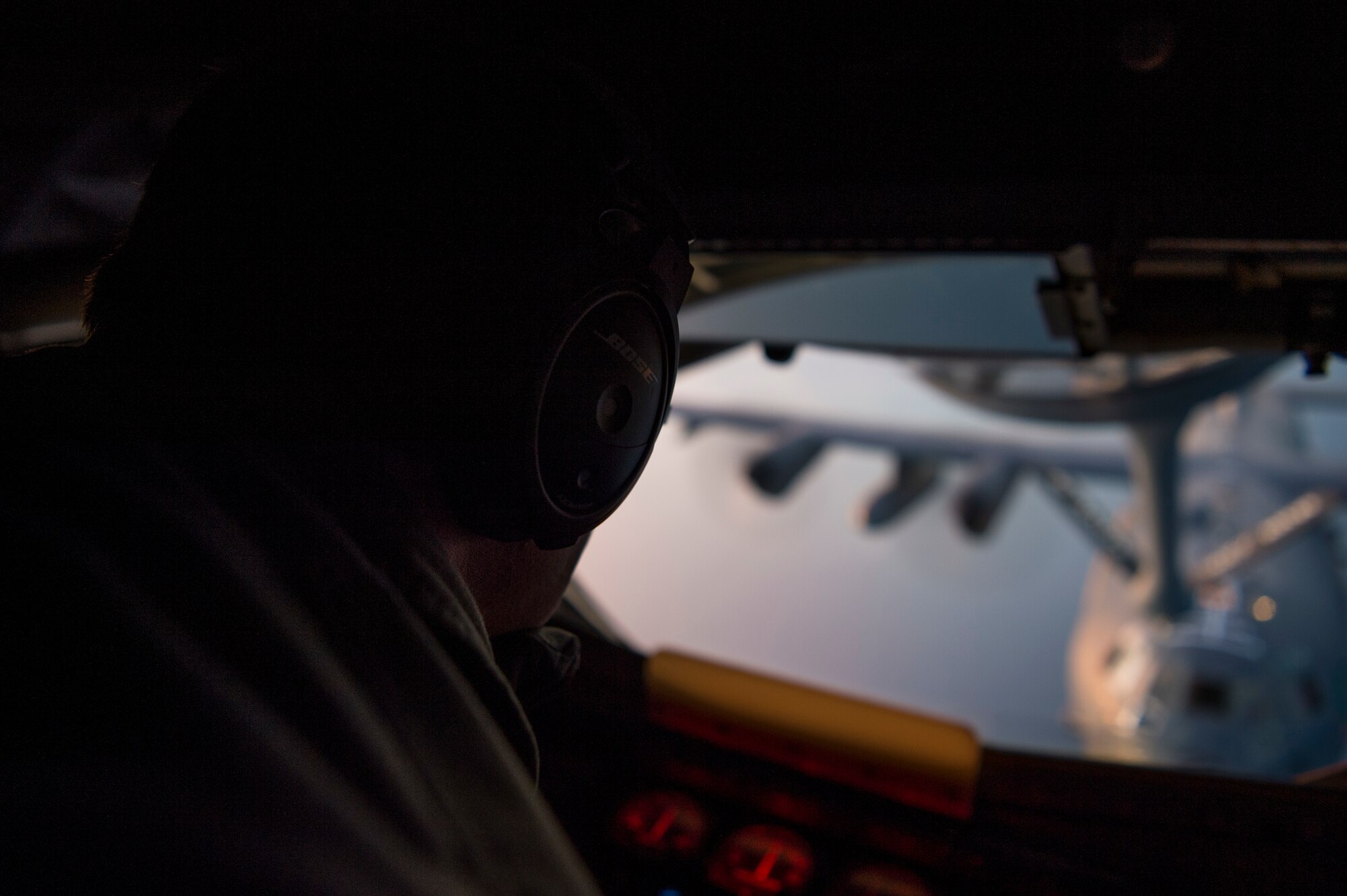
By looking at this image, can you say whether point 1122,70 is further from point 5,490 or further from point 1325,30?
point 5,490

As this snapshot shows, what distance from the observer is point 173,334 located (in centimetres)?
39

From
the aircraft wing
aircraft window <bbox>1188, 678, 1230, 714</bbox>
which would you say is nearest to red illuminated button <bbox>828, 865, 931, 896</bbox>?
aircraft window <bbox>1188, 678, 1230, 714</bbox>

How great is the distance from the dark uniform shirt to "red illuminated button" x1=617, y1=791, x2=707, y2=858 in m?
0.62

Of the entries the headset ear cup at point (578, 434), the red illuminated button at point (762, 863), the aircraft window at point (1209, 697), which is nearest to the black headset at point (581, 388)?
the headset ear cup at point (578, 434)

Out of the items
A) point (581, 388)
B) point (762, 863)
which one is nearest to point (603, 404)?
point (581, 388)

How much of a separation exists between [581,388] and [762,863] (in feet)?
2.22

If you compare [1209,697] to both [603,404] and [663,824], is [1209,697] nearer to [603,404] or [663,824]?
[663,824]

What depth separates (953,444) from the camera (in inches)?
200

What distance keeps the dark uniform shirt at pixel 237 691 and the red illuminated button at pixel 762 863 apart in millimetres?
591

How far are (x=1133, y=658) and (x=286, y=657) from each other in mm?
4035

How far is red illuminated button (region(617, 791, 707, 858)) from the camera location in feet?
3.10

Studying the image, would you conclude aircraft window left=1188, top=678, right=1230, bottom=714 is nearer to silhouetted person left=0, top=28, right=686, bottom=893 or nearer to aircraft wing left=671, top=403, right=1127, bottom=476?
aircraft wing left=671, top=403, right=1127, bottom=476

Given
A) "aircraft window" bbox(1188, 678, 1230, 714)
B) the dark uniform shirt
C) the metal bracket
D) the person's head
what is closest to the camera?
the dark uniform shirt

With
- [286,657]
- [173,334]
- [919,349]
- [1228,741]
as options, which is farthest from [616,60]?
[1228,741]
